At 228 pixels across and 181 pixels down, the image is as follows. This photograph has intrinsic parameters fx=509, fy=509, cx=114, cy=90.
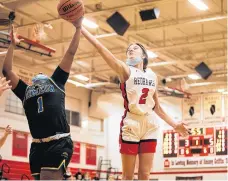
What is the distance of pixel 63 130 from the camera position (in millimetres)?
4215

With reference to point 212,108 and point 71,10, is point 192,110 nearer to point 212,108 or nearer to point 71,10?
point 212,108

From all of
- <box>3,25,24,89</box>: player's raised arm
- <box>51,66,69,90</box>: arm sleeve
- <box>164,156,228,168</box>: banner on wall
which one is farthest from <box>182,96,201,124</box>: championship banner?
<box>51,66,69,90</box>: arm sleeve

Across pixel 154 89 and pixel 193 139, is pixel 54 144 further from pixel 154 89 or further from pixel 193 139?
pixel 193 139

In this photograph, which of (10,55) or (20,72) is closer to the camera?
(10,55)

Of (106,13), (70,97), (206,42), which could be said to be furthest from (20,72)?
(206,42)

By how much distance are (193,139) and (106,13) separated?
A: 7.66 m

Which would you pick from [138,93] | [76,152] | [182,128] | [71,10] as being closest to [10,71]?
[71,10]

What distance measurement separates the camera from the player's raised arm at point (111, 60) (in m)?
4.88

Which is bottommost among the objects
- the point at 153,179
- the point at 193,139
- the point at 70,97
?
the point at 153,179

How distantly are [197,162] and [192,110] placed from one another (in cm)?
299

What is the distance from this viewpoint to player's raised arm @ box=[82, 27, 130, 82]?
4875 millimetres

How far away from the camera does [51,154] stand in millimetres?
4121

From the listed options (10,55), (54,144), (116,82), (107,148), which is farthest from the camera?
(107,148)

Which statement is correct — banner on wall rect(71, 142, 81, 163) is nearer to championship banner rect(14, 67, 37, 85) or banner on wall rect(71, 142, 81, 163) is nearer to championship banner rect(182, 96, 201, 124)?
championship banner rect(14, 67, 37, 85)
